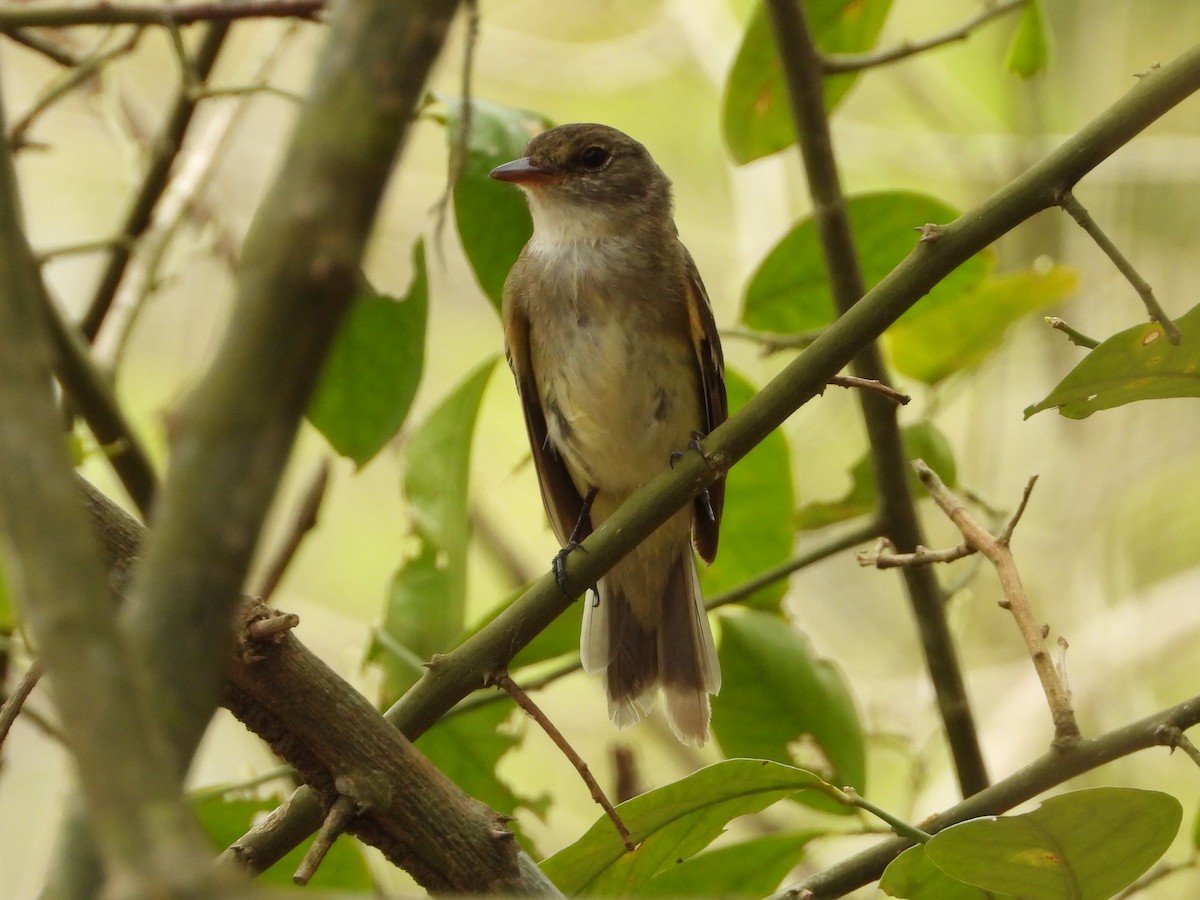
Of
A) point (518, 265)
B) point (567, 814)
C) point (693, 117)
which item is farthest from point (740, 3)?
point (567, 814)

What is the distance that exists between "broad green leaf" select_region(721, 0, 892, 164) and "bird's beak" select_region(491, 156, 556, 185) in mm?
539

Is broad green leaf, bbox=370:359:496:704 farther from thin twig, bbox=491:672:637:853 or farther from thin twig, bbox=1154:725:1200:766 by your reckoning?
thin twig, bbox=1154:725:1200:766

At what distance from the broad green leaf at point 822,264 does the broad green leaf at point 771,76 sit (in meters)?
0.27

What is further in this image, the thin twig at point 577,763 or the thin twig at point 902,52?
the thin twig at point 902,52

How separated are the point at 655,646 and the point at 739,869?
157 cm

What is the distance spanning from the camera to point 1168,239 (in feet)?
24.4

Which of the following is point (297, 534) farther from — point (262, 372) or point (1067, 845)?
point (262, 372)

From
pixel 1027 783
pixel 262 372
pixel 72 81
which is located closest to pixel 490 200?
pixel 72 81

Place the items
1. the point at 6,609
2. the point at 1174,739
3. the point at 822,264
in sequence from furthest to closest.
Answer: the point at 822,264
the point at 6,609
the point at 1174,739

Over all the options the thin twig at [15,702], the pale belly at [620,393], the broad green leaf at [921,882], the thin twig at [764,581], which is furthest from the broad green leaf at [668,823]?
the pale belly at [620,393]

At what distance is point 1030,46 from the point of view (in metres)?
3.22

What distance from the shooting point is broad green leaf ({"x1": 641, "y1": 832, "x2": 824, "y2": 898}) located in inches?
96.0

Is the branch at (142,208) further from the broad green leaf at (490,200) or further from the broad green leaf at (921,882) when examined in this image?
the broad green leaf at (921,882)

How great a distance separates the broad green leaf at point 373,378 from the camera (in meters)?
2.85
